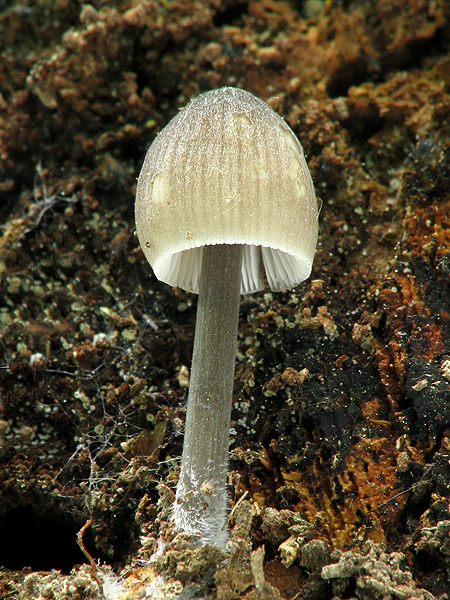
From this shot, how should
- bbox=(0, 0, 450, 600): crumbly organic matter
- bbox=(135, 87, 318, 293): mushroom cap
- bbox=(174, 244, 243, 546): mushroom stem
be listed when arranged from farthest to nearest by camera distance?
bbox=(0, 0, 450, 600): crumbly organic matter
bbox=(174, 244, 243, 546): mushroom stem
bbox=(135, 87, 318, 293): mushroom cap

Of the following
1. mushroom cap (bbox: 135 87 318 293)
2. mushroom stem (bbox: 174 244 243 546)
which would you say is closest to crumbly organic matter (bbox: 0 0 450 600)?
mushroom stem (bbox: 174 244 243 546)

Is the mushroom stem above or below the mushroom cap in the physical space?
below

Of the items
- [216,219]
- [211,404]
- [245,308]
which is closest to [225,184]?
[216,219]

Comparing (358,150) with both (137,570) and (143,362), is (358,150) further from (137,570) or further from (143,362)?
(137,570)

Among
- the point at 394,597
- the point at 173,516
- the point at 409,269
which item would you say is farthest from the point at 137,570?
the point at 409,269

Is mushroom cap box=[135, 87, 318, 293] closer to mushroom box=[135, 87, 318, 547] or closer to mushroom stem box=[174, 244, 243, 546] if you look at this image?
mushroom box=[135, 87, 318, 547]

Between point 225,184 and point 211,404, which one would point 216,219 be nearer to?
point 225,184

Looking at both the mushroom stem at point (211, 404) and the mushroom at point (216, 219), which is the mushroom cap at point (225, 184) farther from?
the mushroom stem at point (211, 404)
